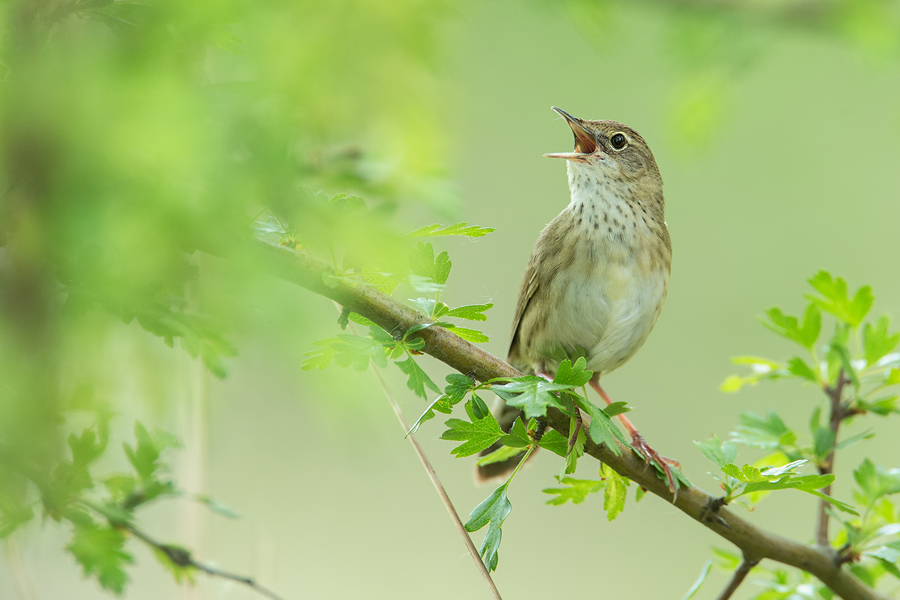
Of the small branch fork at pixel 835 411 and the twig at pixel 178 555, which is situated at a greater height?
the small branch fork at pixel 835 411

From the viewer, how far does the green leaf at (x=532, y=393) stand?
1129 millimetres

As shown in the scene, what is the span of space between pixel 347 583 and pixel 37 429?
4153 millimetres

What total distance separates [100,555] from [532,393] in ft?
2.61

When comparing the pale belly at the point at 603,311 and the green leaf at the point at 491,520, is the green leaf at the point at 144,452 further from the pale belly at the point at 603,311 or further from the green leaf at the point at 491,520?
the pale belly at the point at 603,311

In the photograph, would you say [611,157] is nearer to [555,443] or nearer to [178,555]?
[555,443]

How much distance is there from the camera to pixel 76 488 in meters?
1.31

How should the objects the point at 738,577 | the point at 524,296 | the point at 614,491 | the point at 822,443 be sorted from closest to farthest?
the point at 614,491 → the point at 738,577 → the point at 822,443 → the point at 524,296

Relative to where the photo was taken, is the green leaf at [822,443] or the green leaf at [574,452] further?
the green leaf at [822,443]

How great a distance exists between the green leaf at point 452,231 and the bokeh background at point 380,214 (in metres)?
0.09

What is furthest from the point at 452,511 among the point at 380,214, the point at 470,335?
the point at 380,214

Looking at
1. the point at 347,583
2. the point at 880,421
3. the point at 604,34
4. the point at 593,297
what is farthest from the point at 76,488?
the point at 880,421

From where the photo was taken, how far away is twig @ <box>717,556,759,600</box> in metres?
1.58

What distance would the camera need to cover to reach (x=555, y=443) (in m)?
1.28

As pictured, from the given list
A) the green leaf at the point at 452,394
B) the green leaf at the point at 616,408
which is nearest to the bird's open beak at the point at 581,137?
the green leaf at the point at 616,408
